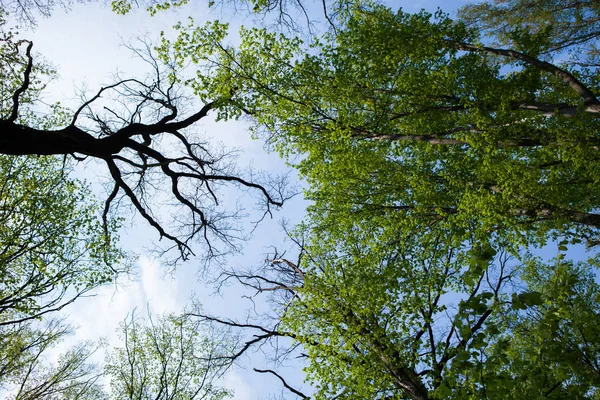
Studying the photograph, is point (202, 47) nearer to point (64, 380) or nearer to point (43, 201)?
point (43, 201)

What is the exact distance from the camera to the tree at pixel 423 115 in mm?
9055

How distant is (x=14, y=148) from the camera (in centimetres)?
770

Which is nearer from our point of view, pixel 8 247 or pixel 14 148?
pixel 14 148

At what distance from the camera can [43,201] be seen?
11.0m

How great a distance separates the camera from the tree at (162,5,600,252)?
9.05 metres

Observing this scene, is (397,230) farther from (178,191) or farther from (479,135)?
(178,191)

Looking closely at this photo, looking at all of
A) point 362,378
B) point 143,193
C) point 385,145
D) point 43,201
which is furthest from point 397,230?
point 43,201

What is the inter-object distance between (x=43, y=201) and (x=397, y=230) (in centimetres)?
1106

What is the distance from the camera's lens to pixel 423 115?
10.9 meters

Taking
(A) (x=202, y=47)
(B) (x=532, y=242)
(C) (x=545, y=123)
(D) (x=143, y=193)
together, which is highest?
(A) (x=202, y=47)

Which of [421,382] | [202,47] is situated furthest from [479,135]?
[202,47]

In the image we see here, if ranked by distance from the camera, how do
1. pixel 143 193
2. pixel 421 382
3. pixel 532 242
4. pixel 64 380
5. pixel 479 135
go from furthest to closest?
pixel 64 380 → pixel 143 193 → pixel 532 242 → pixel 421 382 → pixel 479 135

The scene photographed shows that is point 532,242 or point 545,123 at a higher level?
point 545,123

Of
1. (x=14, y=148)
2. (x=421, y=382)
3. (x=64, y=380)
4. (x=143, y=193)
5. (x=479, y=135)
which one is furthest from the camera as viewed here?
(x=64, y=380)
